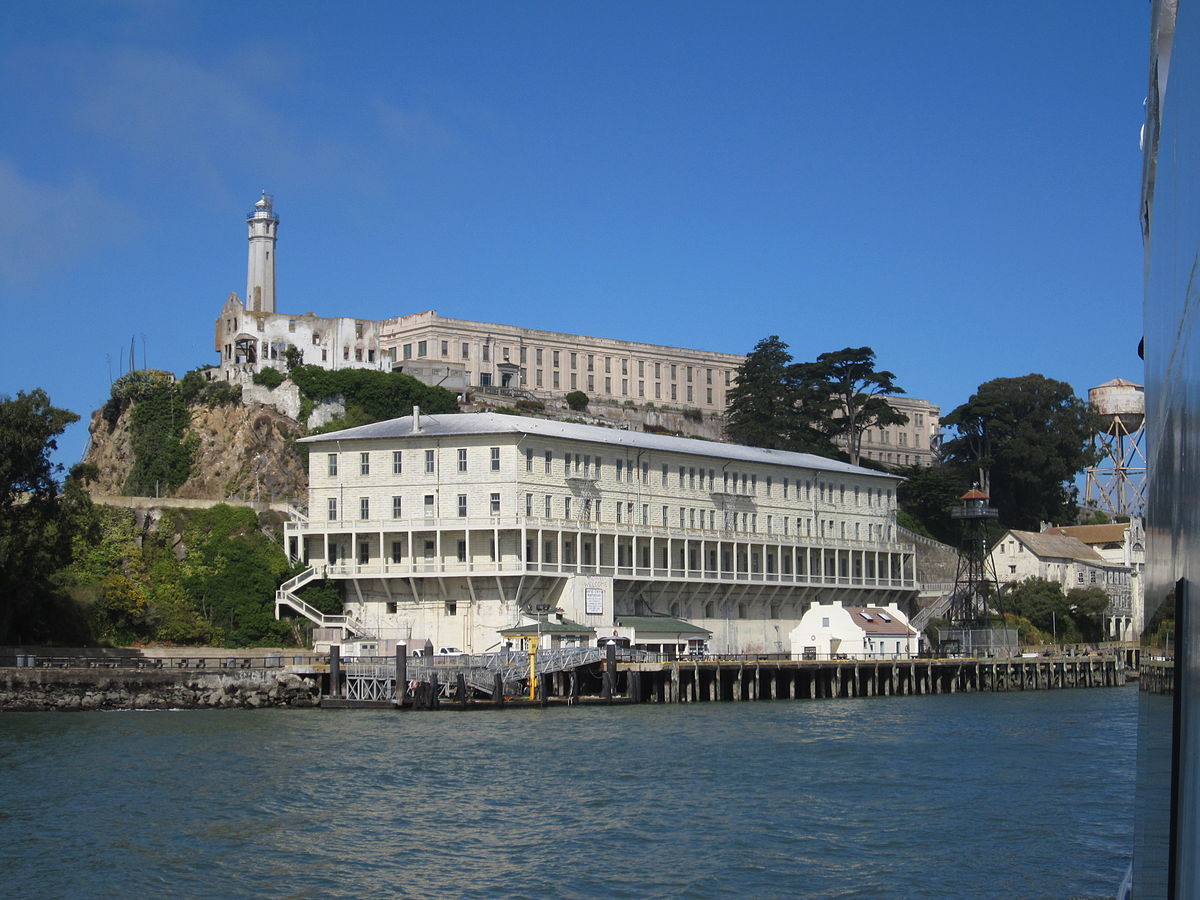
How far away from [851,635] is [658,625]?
10143mm

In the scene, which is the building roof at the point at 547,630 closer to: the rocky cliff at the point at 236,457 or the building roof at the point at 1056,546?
the rocky cliff at the point at 236,457

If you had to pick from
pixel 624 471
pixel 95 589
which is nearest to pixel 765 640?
pixel 624 471

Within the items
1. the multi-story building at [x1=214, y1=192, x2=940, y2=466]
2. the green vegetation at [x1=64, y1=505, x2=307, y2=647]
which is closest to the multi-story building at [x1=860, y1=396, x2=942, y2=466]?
the multi-story building at [x1=214, y1=192, x2=940, y2=466]

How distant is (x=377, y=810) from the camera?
29.7 meters

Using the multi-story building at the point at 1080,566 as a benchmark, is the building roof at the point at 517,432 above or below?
above

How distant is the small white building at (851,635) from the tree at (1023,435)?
1282 inches

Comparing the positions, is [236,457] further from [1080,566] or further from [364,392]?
[1080,566]

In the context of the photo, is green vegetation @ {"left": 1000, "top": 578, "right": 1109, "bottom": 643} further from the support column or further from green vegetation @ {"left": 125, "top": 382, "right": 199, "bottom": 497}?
green vegetation @ {"left": 125, "top": 382, "right": 199, "bottom": 497}

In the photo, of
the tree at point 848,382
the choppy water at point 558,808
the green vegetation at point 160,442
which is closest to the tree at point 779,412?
the tree at point 848,382

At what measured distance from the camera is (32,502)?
53719 mm

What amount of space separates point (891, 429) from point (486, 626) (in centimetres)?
7111

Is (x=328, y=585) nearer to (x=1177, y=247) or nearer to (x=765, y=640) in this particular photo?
(x=765, y=640)

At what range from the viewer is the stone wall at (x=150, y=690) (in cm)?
5144

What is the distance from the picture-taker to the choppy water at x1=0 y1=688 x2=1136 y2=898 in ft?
75.0
